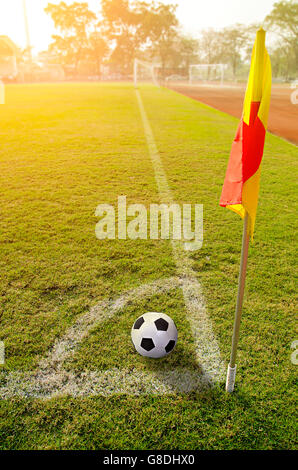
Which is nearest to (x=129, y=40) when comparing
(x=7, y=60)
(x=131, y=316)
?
(x=7, y=60)

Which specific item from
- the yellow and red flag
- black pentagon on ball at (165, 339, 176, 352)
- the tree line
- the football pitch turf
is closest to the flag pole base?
the football pitch turf

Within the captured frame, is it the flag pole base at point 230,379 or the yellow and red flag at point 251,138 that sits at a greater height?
the yellow and red flag at point 251,138

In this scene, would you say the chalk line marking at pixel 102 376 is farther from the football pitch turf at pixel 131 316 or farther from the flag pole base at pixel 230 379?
the flag pole base at pixel 230 379

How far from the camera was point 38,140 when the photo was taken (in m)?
8.83

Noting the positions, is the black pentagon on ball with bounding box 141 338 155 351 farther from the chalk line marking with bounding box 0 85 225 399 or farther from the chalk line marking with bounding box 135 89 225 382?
the chalk line marking with bounding box 135 89 225 382

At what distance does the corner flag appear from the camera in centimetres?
138

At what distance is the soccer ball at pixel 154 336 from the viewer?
2311 millimetres

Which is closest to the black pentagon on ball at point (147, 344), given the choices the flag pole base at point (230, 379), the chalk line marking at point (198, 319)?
the chalk line marking at point (198, 319)

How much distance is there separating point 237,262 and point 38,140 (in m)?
7.18

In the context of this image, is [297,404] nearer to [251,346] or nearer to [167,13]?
[251,346]

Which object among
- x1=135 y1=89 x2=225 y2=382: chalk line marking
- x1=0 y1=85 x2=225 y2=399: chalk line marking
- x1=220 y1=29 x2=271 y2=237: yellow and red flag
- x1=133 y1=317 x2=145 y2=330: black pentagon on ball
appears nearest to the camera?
x1=220 y1=29 x2=271 y2=237: yellow and red flag

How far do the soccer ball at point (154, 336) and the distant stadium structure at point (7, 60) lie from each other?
196ft

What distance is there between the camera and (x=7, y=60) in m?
58.8

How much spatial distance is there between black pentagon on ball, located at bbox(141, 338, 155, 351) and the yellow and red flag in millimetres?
1151
